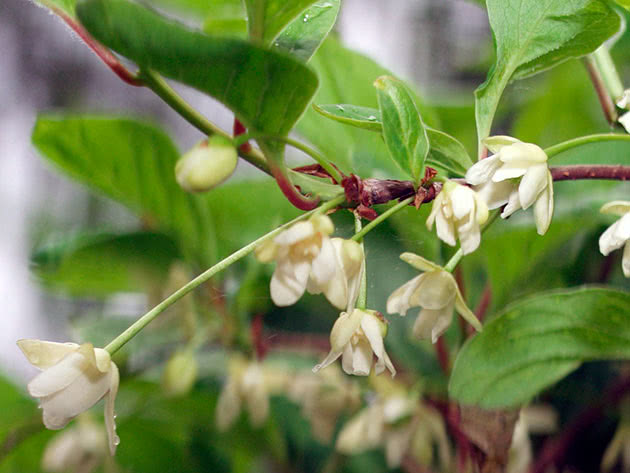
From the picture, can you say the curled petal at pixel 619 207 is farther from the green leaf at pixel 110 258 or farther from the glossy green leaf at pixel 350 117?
the green leaf at pixel 110 258

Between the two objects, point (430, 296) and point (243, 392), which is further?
point (243, 392)

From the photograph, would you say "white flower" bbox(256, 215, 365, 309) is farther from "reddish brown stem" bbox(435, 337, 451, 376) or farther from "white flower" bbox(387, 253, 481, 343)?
"reddish brown stem" bbox(435, 337, 451, 376)

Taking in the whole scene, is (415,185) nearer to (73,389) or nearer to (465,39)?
(73,389)

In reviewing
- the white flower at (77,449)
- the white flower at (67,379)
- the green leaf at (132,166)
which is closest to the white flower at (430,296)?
the white flower at (67,379)

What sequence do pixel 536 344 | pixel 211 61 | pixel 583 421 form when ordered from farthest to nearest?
pixel 583 421, pixel 536 344, pixel 211 61

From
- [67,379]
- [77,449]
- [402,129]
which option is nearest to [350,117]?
[402,129]

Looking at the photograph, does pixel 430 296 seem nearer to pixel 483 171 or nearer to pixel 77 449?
pixel 483 171

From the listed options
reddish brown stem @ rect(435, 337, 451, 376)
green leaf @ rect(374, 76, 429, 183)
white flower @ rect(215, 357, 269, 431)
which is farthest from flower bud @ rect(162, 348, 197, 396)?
green leaf @ rect(374, 76, 429, 183)
